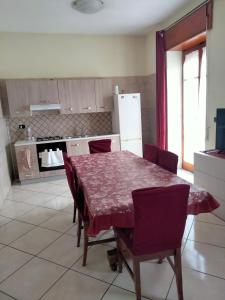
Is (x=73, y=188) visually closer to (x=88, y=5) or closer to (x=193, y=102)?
(x=88, y=5)

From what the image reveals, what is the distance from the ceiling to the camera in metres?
3.15

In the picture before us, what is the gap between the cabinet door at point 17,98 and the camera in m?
4.00

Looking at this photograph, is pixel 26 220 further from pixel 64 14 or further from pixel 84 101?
pixel 64 14

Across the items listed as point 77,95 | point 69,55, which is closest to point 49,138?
point 77,95

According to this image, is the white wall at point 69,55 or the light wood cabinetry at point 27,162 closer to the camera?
the light wood cabinetry at point 27,162

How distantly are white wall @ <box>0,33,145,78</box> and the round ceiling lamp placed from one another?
1273 millimetres

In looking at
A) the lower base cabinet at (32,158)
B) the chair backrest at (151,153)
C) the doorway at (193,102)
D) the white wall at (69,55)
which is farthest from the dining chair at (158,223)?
the white wall at (69,55)

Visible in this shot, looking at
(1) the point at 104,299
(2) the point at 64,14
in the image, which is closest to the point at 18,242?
(1) the point at 104,299

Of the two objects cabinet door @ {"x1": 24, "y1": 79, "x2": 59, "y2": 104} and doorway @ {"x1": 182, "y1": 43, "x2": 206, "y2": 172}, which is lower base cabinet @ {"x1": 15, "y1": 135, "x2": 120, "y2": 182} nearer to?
cabinet door @ {"x1": 24, "y1": 79, "x2": 59, "y2": 104}

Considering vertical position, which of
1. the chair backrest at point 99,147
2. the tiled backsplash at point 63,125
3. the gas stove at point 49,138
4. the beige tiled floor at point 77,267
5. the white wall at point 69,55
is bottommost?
the beige tiled floor at point 77,267

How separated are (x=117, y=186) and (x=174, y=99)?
3.02 meters

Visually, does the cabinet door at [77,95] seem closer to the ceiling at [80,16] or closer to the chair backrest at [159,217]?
the ceiling at [80,16]

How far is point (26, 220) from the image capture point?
2834mm

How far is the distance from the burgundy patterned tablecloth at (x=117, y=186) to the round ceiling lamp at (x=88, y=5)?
2132mm
